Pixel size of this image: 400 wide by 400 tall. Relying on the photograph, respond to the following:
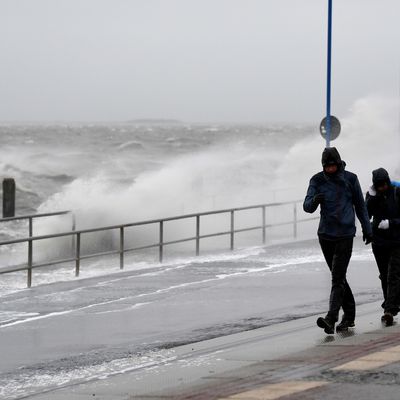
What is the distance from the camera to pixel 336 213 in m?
10.4

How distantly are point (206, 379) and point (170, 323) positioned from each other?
3.79m

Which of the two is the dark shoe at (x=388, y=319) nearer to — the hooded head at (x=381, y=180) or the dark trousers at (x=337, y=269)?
the dark trousers at (x=337, y=269)

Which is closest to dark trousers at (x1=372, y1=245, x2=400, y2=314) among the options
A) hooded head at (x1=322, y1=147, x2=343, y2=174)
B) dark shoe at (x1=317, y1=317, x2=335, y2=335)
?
dark shoe at (x1=317, y1=317, x2=335, y2=335)

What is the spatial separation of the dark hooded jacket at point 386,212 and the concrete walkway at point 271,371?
878mm

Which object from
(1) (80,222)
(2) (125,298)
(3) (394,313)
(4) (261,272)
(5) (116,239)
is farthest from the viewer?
(1) (80,222)

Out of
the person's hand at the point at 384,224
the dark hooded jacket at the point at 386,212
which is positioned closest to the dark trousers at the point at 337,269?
the person's hand at the point at 384,224

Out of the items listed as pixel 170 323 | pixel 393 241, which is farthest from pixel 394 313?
pixel 170 323

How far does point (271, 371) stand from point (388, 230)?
3.22 m

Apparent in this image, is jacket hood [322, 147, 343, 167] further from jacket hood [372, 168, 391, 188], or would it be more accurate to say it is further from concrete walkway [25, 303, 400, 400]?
concrete walkway [25, 303, 400, 400]

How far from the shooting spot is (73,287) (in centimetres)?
1587

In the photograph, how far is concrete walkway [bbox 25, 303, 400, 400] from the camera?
739 centimetres

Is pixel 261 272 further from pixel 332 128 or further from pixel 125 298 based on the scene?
pixel 332 128

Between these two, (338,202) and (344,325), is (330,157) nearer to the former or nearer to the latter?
(338,202)

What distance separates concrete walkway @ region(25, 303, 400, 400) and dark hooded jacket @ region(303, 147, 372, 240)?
2.99 feet
